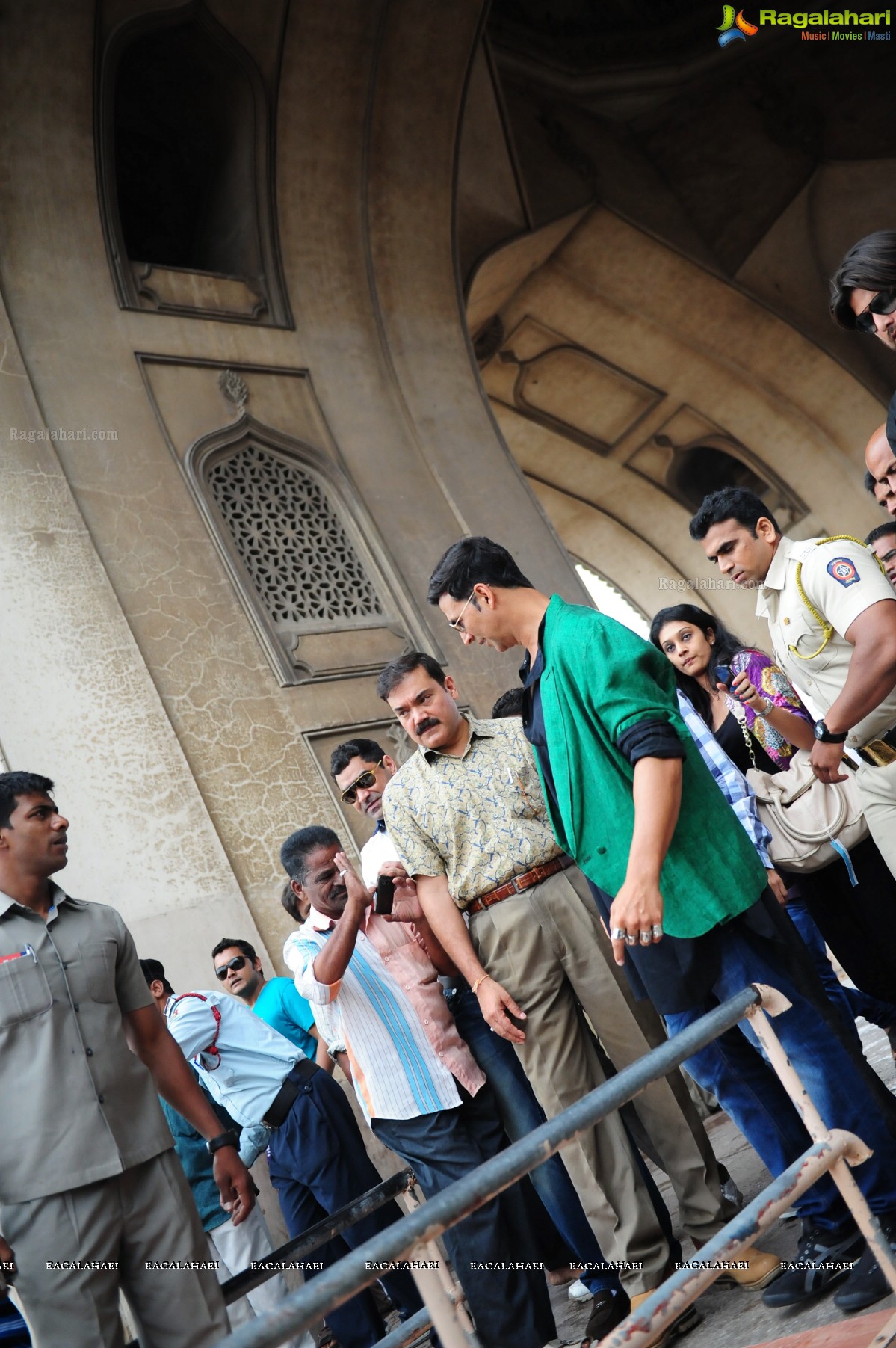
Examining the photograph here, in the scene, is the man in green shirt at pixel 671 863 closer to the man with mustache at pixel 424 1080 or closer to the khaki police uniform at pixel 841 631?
the khaki police uniform at pixel 841 631

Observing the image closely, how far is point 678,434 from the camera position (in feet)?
45.4

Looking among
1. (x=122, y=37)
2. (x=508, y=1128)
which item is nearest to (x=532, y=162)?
(x=122, y=37)

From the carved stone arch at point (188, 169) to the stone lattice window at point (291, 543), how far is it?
1.16 m

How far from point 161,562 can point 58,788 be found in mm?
1537

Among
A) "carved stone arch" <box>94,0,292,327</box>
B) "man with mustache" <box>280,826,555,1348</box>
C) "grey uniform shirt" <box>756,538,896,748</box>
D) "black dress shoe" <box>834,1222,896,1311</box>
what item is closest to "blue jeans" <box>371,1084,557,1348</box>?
"man with mustache" <box>280,826,555,1348</box>

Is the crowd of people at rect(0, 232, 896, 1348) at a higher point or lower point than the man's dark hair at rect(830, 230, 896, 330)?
lower

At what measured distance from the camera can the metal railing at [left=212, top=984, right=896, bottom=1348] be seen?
126 centimetres

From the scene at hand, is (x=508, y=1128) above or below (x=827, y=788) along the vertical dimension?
below

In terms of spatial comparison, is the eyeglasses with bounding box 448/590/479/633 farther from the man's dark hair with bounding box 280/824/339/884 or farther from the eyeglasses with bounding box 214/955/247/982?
the eyeglasses with bounding box 214/955/247/982

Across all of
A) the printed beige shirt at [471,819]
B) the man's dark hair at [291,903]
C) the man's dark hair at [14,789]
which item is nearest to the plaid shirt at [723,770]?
the printed beige shirt at [471,819]

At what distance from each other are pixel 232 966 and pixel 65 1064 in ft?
8.16

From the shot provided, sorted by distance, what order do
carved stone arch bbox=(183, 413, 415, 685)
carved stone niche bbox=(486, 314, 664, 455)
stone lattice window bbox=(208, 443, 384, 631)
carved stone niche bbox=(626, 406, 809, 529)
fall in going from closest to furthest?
carved stone arch bbox=(183, 413, 415, 685)
stone lattice window bbox=(208, 443, 384, 631)
carved stone niche bbox=(486, 314, 664, 455)
carved stone niche bbox=(626, 406, 809, 529)

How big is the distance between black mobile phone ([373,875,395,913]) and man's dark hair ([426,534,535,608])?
0.83 metres

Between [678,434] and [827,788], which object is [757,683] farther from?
[678,434]
